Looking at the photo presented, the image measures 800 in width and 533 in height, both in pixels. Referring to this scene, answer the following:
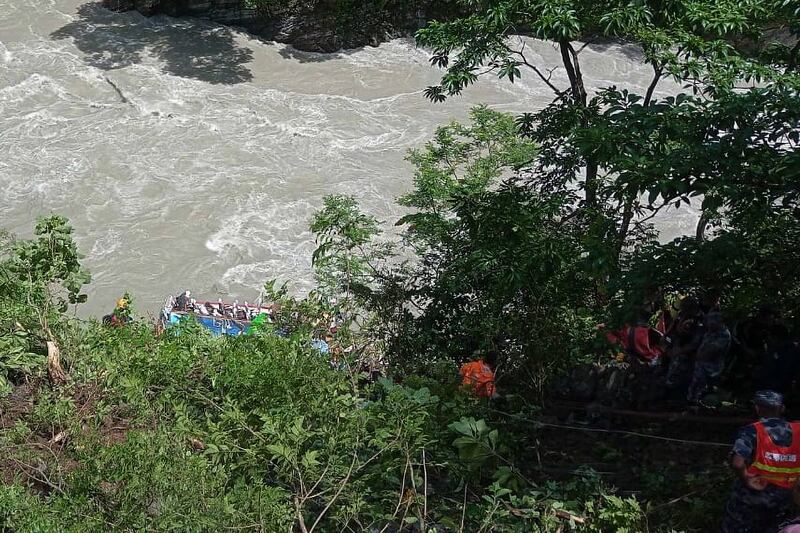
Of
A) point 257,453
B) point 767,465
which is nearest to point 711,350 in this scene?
point 767,465

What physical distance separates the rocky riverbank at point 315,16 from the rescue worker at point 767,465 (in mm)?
22708

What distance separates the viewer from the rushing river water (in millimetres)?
17641

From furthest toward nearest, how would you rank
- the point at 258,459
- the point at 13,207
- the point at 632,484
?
1. the point at 13,207
2. the point at 632,484
3. the point at 258,459

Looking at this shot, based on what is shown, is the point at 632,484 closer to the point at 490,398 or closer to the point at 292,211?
the point at 490,398

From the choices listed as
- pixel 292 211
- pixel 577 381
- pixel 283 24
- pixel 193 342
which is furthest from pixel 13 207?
pixel 577 381

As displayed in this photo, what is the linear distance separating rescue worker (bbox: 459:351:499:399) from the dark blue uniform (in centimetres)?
205

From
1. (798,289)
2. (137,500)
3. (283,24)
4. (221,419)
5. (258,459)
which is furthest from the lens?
(283,24)

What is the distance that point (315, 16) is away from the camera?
27.0m

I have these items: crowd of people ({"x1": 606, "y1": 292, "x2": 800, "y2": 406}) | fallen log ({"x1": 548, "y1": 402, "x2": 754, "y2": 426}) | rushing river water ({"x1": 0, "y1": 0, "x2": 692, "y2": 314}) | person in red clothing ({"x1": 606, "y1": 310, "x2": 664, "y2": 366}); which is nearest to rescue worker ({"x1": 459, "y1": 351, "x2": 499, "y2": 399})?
fallen log ({"x1": 548, "y1": 402, "x2": 754, "y2": 426})

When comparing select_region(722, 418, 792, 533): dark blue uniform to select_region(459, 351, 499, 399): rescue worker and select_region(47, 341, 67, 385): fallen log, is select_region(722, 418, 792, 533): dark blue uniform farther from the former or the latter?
select_region(47, 341, 67, 385): fallen log

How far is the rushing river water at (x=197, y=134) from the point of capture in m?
17.6

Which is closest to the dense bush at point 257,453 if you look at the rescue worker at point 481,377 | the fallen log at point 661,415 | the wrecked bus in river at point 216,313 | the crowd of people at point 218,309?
the rescue worker at point 481,377

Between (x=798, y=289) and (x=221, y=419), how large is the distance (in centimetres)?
434

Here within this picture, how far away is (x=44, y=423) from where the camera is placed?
5.43 metres
